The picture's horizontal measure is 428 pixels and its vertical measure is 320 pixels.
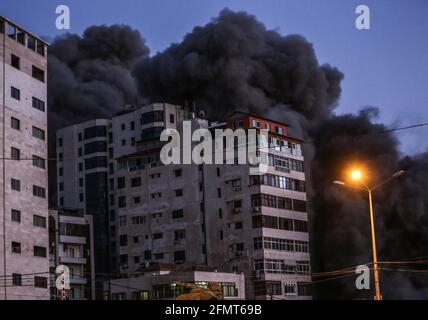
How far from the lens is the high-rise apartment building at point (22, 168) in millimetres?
78312

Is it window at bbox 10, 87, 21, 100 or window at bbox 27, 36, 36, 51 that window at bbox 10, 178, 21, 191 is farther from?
window at bbox 27, 36, 36, 51

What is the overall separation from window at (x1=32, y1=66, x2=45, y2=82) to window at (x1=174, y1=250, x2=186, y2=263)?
1155 inches

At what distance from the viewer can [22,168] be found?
8262 centimetres

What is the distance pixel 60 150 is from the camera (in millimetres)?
137250

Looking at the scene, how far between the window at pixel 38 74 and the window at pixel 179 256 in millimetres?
29341

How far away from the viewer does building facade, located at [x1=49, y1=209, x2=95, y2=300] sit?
4033 inches

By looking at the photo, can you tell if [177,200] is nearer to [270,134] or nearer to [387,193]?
[270,134]

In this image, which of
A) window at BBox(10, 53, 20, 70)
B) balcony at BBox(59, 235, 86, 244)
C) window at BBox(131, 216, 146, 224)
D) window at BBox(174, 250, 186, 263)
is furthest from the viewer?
window at BBox(131, 216, 146, 224)

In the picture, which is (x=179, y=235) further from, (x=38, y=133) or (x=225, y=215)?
(x=38, y=133)

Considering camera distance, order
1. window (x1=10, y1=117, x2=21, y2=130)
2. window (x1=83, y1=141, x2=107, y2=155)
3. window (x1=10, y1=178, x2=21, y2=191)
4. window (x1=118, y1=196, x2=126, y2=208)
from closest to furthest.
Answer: window (x1=10, y1=178, x2=21, y2=191), window (x1=10, y1=117, x2=21, y2=130), window (x1=118, y1=196, x2=126, y2=208), window (x1=83, y1=141, x2=107, y2=155)

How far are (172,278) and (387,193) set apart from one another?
42595 millimetres

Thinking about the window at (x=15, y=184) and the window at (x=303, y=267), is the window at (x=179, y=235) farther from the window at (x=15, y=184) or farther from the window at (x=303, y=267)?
the window at (x=15, y=184)

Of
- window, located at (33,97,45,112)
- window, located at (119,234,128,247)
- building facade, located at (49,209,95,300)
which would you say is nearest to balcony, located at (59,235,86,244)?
building facade, located at (49,209,95,300)
